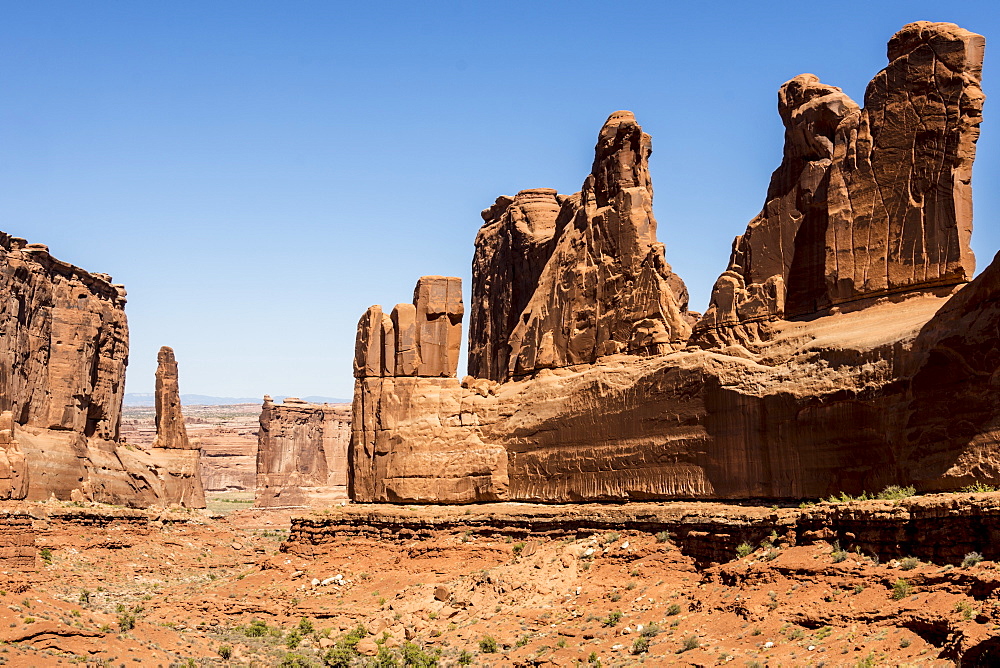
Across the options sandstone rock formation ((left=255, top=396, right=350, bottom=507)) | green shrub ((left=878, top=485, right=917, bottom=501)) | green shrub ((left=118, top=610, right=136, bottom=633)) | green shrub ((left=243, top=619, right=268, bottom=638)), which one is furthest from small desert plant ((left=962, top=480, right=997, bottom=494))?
sandstone rock formation ((left=255, top=396, right=350, bottom=507))

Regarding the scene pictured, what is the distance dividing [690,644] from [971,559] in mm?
5452

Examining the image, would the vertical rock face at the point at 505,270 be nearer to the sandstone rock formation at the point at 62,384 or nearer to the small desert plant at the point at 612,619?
the sandstone rock formation at the point at 62,384

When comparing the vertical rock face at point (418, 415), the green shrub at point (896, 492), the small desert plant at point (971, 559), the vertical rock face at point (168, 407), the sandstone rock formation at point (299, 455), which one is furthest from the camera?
the sandstone rock formation at point (299, 455)

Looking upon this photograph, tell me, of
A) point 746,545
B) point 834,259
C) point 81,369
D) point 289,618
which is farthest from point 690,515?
point 81,369

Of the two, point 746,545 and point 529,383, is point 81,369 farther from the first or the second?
point 746,545

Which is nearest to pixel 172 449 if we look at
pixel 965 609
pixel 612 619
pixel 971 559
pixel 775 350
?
pixel 612 619

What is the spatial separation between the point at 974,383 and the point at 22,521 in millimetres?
33863

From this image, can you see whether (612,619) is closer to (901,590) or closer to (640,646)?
(640,646)

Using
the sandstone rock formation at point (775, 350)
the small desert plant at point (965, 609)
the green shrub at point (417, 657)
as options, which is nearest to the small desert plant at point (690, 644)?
the sandstone rock formation at point (775, 350)

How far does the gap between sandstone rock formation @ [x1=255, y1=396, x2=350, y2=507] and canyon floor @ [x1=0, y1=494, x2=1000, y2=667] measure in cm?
5563

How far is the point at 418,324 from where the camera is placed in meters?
40.0

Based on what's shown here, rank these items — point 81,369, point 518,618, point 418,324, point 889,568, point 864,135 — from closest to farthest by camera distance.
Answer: point 889,568
point 864,135
point 518,618
point 418,324
point 81,369

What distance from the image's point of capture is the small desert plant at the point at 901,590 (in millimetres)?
19812

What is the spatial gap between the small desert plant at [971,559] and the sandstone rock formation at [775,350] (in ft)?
6.72
